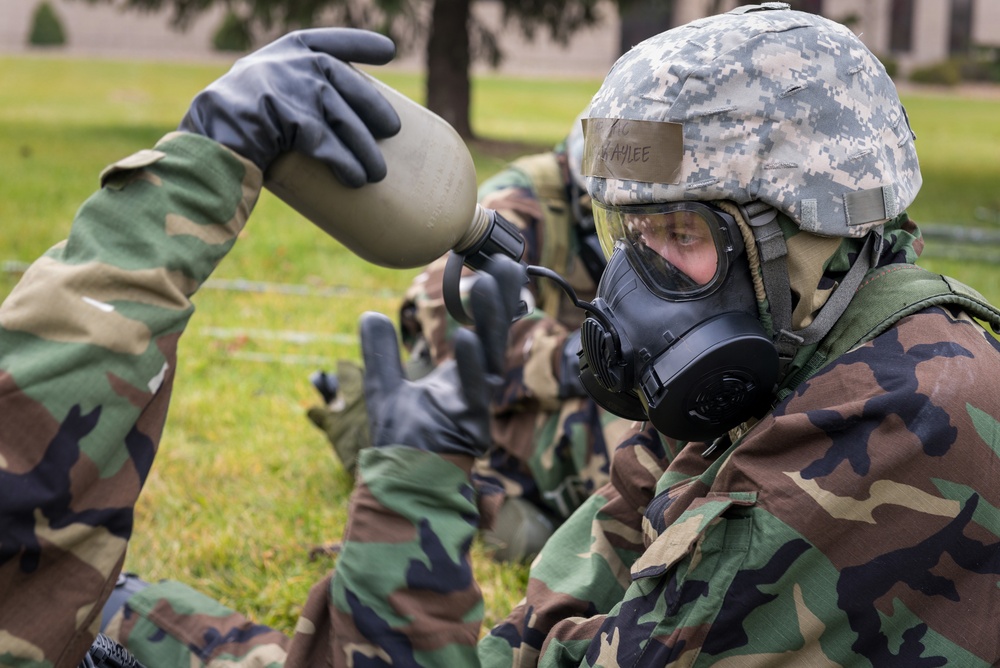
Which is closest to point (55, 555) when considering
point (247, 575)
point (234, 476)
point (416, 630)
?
point (416, 630)

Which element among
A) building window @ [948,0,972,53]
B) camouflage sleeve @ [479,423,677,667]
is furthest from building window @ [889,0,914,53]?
camouflage sleeve @ [479,423,677,667]

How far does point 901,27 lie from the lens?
3912cm

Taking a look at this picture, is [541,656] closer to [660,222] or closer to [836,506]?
[836,506]

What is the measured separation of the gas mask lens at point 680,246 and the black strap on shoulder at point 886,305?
251 millimetres

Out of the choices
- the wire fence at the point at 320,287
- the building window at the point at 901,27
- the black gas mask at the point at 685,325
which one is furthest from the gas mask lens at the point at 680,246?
the building window at the point at 901,27

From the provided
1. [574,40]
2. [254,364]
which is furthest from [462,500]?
[574,40]

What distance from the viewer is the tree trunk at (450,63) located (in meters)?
15.7

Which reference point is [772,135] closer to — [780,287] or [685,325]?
[780,287]

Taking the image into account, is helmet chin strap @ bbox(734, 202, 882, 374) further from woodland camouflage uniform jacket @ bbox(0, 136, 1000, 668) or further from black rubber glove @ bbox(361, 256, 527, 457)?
black rubber glove @ bbox(361, 256, 527, 457)

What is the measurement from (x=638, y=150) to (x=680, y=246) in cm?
20

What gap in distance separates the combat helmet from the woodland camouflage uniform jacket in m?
0.25

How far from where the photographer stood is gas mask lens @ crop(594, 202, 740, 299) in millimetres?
2188

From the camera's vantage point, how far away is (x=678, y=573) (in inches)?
78.5

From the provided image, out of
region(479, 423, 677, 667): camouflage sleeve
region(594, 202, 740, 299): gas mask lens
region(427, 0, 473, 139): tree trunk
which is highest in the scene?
region(594, 202, 740, 299): gas mask lens
